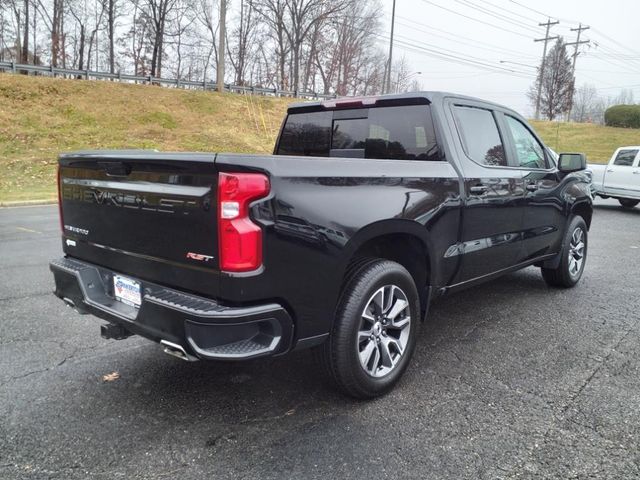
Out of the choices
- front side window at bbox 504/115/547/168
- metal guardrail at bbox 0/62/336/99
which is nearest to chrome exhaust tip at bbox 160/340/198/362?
front side window at bbox 504/115/547/168

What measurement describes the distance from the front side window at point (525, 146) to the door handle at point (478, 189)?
34.1 inches

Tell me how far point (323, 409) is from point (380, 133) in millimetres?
2055

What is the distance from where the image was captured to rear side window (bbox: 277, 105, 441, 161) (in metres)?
3.59

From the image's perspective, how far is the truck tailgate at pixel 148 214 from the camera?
7.67 feet

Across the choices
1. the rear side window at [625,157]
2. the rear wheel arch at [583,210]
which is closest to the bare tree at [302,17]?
the rear side window at [625,157]

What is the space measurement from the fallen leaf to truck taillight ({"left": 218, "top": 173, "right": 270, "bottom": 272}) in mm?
1505

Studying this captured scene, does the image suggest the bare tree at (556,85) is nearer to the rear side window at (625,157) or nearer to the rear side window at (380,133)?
the rear side window at (625,157)

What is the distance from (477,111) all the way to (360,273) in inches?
78.0

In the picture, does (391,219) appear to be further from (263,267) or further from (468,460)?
(468,460)

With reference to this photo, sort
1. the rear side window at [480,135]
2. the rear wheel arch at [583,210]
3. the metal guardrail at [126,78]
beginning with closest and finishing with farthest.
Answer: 1. the rear side window at [480,135]
2. the rear wheel arch at [583,210]
3. the metal guardrail at [126,78]

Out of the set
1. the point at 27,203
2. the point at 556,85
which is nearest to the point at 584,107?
the point at 556,85

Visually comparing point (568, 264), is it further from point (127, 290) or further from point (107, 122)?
point (107, 122)

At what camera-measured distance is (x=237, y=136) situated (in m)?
24.7

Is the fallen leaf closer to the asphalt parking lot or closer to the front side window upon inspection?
the asphalt parking lot
